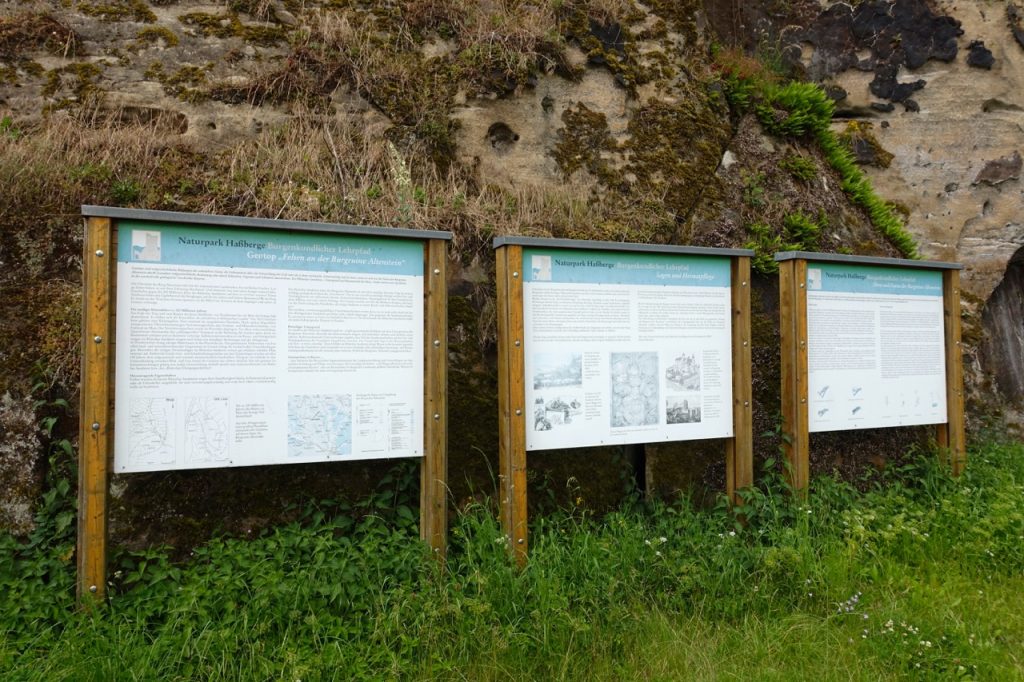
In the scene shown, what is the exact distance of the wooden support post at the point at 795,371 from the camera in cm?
490

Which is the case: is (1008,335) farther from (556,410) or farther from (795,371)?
(556,410)

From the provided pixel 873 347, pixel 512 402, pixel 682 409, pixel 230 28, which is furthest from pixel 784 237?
pixel 230 28

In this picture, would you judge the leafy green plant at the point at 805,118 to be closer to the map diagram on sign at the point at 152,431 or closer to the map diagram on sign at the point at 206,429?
the map diagram on sign at the point at 206,429

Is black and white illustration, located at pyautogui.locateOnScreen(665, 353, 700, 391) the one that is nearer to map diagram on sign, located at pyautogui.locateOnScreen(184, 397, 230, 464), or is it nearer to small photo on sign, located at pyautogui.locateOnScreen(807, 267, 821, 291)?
small photo on sign, located at pyautogui.locateOnScreen(807, 267, 821, 291)

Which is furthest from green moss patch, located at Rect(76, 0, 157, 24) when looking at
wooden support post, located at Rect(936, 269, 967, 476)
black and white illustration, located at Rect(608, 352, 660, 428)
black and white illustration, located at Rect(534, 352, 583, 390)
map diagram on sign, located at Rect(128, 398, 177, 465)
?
wooden support post, located at Rect(936, 269, 967, 476)

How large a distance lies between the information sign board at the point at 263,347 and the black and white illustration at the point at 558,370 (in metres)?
0.72

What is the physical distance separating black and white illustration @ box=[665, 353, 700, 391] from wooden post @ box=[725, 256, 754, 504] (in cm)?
33

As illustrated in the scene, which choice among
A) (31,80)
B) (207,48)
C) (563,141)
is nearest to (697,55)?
(563,141)

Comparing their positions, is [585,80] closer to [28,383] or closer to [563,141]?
[563,141]

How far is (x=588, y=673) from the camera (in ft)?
11.0

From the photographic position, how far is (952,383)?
5672 mm

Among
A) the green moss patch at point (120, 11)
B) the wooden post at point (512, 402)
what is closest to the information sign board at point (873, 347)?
the wooden post at point (512, 402)

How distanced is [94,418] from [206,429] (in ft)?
1.60

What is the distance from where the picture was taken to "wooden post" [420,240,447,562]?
3.86m
